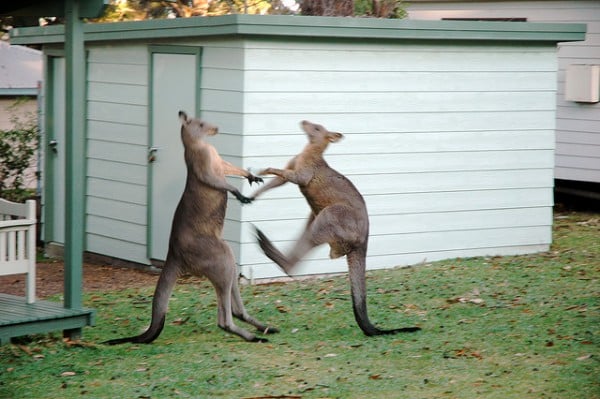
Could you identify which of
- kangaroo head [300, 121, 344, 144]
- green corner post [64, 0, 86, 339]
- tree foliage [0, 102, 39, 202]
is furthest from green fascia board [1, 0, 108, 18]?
tree foliage [0, 102, 39, 202]

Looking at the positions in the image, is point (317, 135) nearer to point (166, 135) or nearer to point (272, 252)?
point (272, 252)

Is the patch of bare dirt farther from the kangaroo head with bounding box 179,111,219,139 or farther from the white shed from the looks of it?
the kangaroo head with bounding box 179,111,219,139

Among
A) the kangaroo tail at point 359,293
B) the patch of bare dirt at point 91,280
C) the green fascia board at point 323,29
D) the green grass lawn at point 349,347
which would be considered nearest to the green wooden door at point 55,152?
the green fascia board at point 323,29

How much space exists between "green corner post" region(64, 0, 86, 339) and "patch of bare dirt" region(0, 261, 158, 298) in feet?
9.72

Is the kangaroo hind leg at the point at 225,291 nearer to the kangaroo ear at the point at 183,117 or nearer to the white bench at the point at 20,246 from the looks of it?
the kangaroo ear at the point at 183,117

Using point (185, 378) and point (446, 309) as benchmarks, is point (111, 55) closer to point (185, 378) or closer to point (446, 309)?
point (446, 309)

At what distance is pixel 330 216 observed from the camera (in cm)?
916

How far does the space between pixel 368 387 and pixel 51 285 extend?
6157 millimetres

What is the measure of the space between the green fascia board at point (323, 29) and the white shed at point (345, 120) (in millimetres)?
19

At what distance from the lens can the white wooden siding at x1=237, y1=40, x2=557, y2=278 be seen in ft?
39.3

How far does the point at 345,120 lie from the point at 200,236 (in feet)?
12.8

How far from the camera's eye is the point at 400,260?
13031 mm

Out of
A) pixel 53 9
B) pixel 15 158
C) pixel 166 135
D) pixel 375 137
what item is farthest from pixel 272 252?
pixel 15 158

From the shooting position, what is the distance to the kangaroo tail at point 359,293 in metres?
9.20
